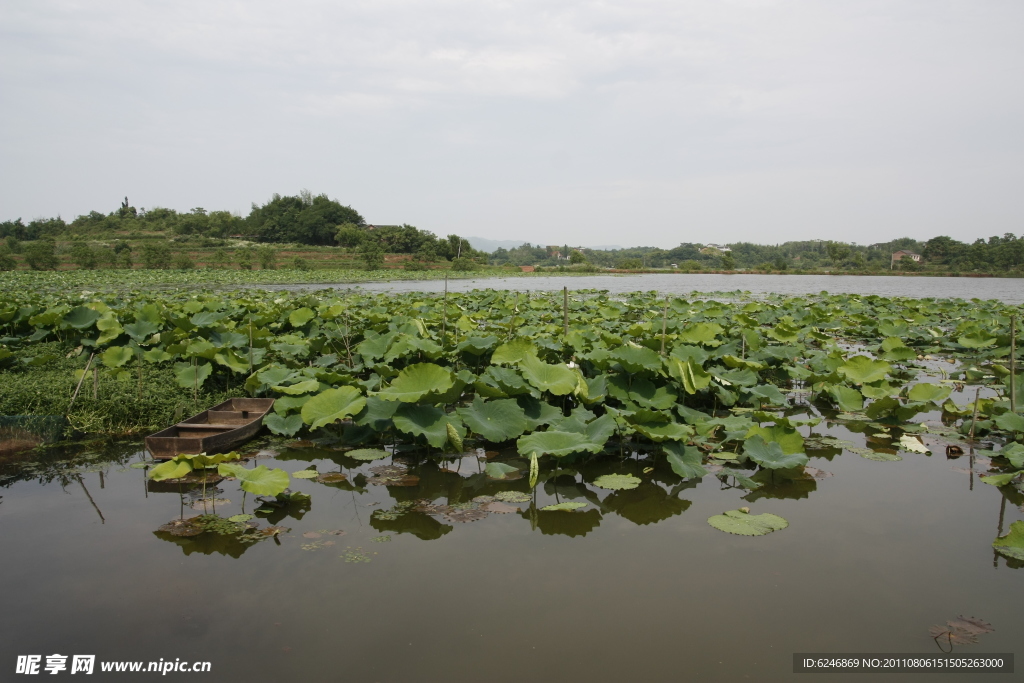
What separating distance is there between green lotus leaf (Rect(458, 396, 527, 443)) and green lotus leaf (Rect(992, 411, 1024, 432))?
9.69ft

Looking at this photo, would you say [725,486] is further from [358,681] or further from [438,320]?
[438,320]

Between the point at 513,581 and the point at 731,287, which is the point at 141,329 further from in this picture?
the point at 731,287

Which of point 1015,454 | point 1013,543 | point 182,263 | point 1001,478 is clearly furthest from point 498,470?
point 182,263

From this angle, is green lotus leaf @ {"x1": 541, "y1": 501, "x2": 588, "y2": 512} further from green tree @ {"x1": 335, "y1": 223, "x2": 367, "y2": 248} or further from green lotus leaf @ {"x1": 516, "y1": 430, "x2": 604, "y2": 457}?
green tree @ {"x1": 335, "y1": 223, "x2": 367, "y2": 248}

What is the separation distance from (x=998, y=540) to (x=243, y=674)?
308 cm

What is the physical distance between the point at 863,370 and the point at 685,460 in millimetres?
2459

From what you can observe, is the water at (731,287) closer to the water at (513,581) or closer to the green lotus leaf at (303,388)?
the green lotus leaf at (303,388)

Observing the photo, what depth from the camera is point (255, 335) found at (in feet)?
18.6

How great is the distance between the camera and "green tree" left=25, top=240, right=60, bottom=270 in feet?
94.0

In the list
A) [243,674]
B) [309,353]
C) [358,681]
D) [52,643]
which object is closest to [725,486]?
[358,681]

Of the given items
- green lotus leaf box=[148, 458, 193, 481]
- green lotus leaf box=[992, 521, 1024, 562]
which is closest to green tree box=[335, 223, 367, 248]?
green lotus leaf box=[148, 458, 193, 481]

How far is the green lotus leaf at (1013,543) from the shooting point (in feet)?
8.12

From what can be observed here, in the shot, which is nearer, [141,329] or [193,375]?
[193,375]

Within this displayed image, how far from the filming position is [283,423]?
396 cm
